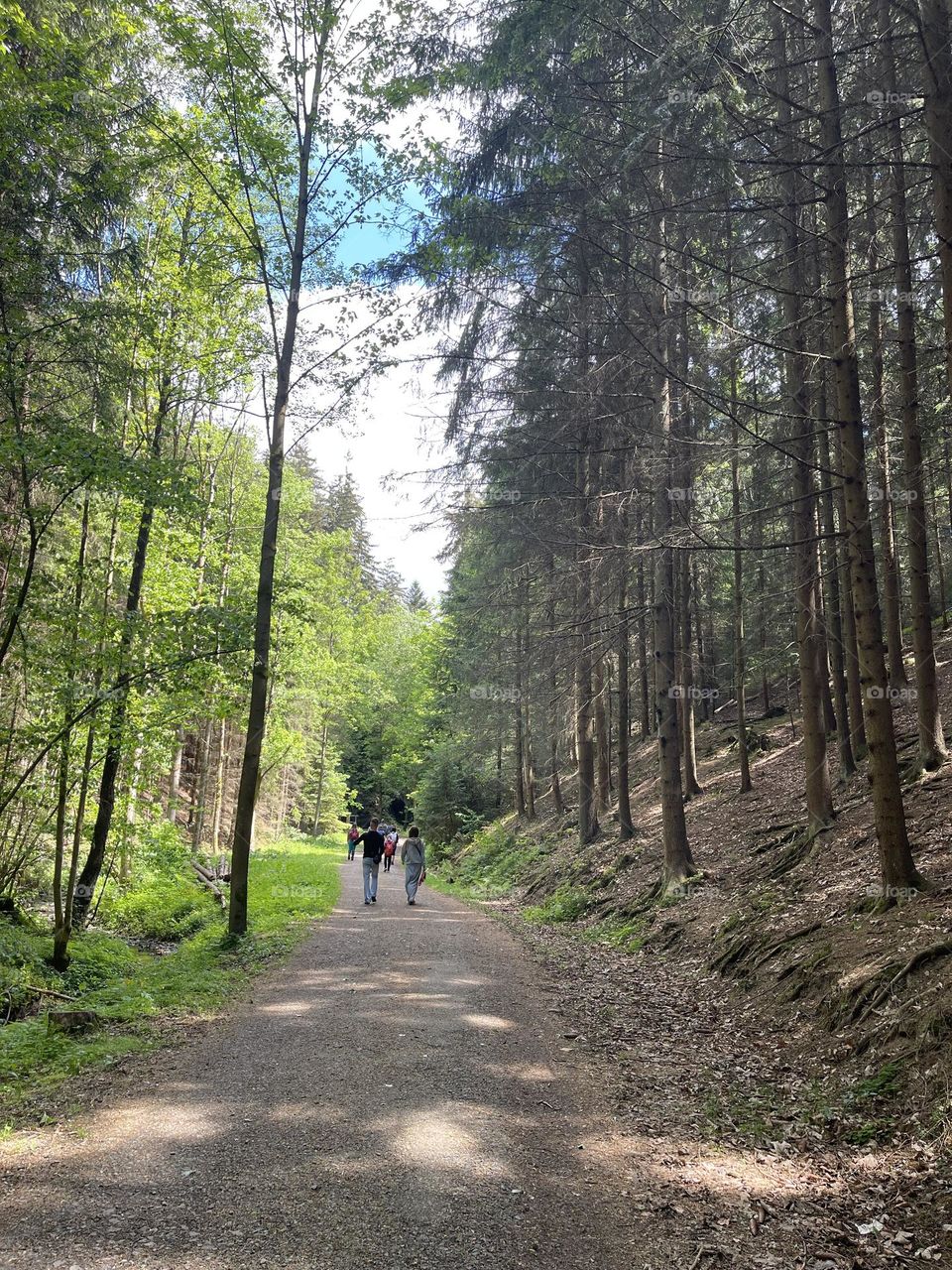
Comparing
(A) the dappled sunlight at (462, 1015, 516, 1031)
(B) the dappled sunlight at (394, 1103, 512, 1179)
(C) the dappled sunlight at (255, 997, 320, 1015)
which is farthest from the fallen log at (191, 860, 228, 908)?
(B) the dappled sunlight at (394, 1103, 512, 1179)

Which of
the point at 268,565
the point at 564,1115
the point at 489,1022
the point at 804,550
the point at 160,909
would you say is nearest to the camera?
the point at 564,1115

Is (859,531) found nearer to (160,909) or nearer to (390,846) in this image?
(160,909)

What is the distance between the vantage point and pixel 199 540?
16984 millimetres

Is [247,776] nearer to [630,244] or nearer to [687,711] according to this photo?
[687,711]

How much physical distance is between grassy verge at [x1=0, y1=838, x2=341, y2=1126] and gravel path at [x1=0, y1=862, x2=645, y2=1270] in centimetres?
74

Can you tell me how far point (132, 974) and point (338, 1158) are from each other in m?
6.49

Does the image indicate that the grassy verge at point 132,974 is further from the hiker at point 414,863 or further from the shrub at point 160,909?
the hiker at point 414,863

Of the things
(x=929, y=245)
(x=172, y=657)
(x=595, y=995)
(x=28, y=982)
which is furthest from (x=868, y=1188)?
(x=929, y=245)

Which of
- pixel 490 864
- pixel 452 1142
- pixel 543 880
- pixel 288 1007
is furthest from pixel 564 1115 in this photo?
pixel 490 864

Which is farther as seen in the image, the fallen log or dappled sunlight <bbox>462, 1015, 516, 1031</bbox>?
the fallen log

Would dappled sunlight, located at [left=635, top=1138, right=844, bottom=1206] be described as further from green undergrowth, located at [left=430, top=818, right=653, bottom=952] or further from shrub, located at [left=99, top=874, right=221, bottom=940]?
shrub, located at [left=99, top=874, right=221, bottom=940]

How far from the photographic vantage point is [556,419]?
14367 mm

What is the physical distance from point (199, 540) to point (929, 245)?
48.8 ft

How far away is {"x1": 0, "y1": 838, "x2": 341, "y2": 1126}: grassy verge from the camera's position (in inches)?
236
